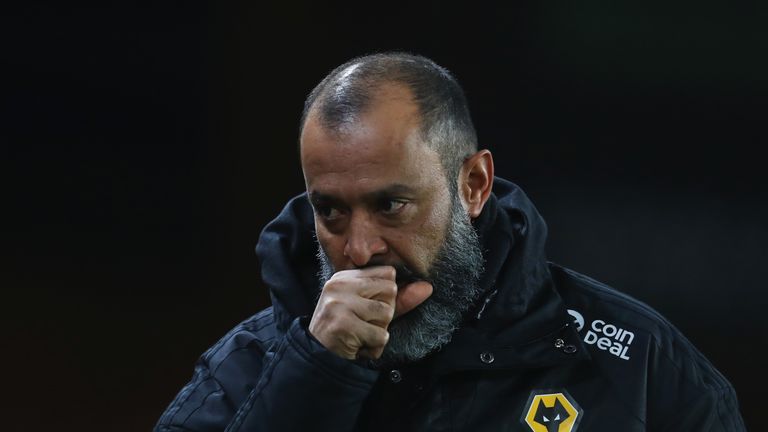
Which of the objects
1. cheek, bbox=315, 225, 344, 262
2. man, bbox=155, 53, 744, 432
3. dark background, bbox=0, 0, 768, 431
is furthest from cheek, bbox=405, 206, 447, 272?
dark background, bbox=0, 0, 768, 431

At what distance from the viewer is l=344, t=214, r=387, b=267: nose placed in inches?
71.4

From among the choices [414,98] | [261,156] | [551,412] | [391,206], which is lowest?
[261,156]

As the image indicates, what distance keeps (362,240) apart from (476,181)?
0.28m

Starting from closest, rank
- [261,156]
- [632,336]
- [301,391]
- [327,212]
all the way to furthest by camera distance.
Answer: [301,391] < [327,212] < [632,336] < [261,156]

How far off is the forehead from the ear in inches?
4.9

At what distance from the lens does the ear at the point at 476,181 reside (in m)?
1.97

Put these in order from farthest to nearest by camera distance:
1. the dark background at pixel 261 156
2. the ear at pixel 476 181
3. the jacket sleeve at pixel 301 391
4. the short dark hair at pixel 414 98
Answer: the dark background at pixel 261 156 < the ear at pixel 476 181 < the short dark hair at pixel 414 98 < the jacket sleeve at pixel 301 391

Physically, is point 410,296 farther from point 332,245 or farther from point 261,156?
point 261,156

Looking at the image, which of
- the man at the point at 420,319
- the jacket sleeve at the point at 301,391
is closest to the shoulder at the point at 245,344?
the man at the point at 420,319

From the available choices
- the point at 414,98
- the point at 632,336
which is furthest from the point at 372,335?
the point at 632,336

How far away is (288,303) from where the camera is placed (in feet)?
6.39

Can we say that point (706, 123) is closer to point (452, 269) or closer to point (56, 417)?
point (452, 269)

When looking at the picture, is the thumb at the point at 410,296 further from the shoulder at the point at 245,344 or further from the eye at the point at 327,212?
the shoulder at the point at 245,344

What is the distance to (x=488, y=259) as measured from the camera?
1985mm
